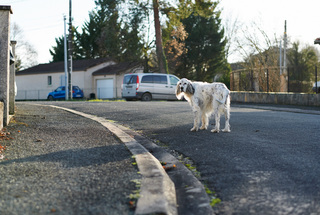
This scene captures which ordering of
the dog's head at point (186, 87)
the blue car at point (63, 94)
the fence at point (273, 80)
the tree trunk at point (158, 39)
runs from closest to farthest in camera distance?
1. the dog's head at point (186, 87)
2. the fence at point (273, 80)
3. the tree trunk at point (158, 39)
4. the blue car at point (63, 94)

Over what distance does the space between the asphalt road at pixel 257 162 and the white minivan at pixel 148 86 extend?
50.1ft

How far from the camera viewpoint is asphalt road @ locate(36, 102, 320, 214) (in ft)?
11.0

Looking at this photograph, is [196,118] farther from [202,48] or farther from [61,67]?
[61,67]

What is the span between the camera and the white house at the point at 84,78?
4384 centimetres

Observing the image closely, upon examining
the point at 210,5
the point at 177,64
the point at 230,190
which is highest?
the point at 210,5

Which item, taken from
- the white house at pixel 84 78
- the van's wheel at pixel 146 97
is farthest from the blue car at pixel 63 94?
the van's wheel at pixel 146 97

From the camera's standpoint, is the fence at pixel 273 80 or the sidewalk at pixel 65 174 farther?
the fence at pixel 273 80

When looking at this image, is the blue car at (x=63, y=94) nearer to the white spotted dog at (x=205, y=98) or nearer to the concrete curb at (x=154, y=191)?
the white spotted dog at (x=205, y=98)

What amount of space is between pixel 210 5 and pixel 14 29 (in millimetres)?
41982

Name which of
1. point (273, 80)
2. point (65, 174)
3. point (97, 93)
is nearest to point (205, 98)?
point (65, 174)

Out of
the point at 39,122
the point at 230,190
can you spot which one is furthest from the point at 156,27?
the point at 230,190

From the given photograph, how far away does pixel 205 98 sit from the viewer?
27.2 ft

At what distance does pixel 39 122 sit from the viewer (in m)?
9.20

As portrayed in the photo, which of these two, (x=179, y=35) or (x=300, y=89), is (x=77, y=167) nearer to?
(x=300, y=89)
